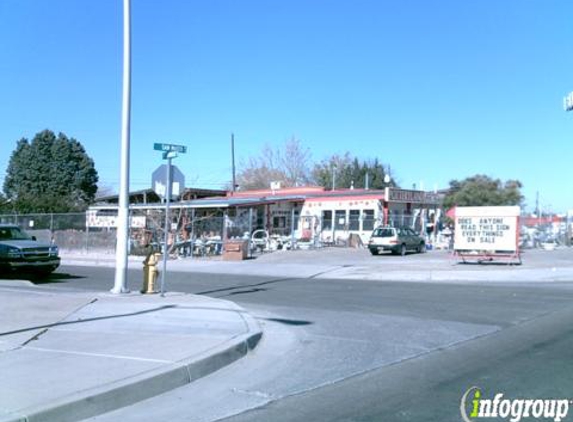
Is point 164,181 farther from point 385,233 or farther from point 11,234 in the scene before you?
point 385,233

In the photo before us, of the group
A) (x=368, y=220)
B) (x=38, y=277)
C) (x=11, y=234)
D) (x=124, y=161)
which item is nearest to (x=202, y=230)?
(x=368, y=220)

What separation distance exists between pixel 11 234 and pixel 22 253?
168 centimetres

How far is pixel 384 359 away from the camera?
8609 mm

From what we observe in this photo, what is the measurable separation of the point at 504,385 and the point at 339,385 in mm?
1798

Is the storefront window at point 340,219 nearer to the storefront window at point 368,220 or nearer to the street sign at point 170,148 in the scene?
the storefront window at point 368,220

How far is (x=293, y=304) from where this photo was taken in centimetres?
1458

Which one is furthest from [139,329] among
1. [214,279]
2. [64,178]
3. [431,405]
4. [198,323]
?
[64,178]

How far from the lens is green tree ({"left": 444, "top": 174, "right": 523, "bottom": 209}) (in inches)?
2532

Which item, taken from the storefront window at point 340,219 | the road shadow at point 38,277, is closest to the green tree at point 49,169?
the storefront window at point 340,219

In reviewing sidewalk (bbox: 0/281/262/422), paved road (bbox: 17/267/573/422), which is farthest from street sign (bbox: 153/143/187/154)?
paved road (bbox: 17/267/573/422)

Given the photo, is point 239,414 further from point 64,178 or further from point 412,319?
point 64,178

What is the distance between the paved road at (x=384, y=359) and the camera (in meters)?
6.37

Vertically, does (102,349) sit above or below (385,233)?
below

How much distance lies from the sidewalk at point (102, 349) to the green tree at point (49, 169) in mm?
55970
